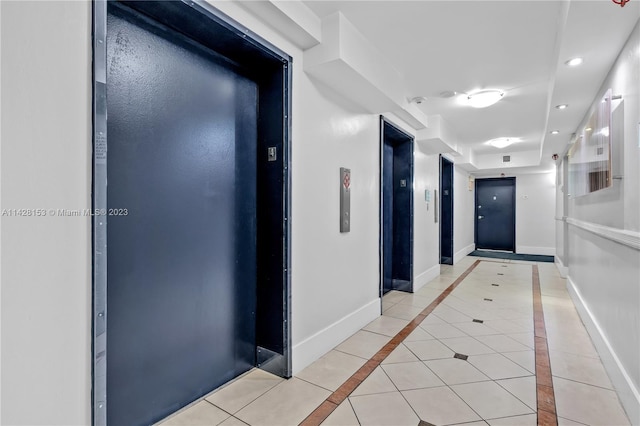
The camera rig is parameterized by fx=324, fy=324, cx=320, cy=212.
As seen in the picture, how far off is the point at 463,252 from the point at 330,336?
6883 millimetres

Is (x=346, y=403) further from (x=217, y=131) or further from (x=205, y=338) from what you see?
(x=217, y=131)

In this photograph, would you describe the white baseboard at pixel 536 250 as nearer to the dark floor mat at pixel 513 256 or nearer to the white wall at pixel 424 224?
the dark floor mat at pixel 513 256

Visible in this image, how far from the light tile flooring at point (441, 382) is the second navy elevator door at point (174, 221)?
12.3 inches

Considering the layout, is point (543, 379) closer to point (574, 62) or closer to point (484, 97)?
point (574, 62)

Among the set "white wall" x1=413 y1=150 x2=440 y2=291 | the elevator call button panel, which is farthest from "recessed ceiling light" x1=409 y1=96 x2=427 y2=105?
the elevator call button panel

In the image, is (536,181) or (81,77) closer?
(81,77)

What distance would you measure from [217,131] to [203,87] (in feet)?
0.99

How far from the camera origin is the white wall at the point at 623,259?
6.54 feet

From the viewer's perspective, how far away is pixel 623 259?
226cm

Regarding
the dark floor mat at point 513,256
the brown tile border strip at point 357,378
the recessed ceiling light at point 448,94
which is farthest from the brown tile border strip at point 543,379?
the dark floor mat at point 513,256

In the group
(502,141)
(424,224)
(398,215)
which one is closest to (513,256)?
(502,141)

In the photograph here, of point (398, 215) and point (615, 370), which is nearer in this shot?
point (615, 370)

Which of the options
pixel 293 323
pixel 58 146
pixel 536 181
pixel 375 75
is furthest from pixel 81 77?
pixel 536 181

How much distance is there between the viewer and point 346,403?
215cm
